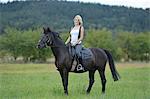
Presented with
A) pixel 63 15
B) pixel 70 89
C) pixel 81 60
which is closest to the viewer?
pixel 81 60

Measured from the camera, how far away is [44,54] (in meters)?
71.4

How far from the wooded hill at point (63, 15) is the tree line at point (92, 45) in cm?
742

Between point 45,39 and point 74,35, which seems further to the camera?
point 74,35

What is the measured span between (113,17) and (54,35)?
12017 centimetres

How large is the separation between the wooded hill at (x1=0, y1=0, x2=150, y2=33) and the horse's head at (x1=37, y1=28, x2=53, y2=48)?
8380 cm

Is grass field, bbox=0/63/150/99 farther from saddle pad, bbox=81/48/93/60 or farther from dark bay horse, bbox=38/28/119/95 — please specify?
saddle pad, bbox=81/48/93/60

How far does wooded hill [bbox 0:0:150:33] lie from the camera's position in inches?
4099

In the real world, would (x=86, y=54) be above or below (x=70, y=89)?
above

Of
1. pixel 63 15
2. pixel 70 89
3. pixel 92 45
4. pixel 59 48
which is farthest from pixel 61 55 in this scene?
pixel 63 15

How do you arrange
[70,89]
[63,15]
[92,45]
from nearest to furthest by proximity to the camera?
[70,89] → [92,45] → [63,15]

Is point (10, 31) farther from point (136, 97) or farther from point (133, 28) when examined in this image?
point (136, 97)

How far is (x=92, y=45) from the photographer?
83812 mm

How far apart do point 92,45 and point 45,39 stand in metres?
72.8

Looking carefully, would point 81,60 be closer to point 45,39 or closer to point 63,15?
point 45,39
